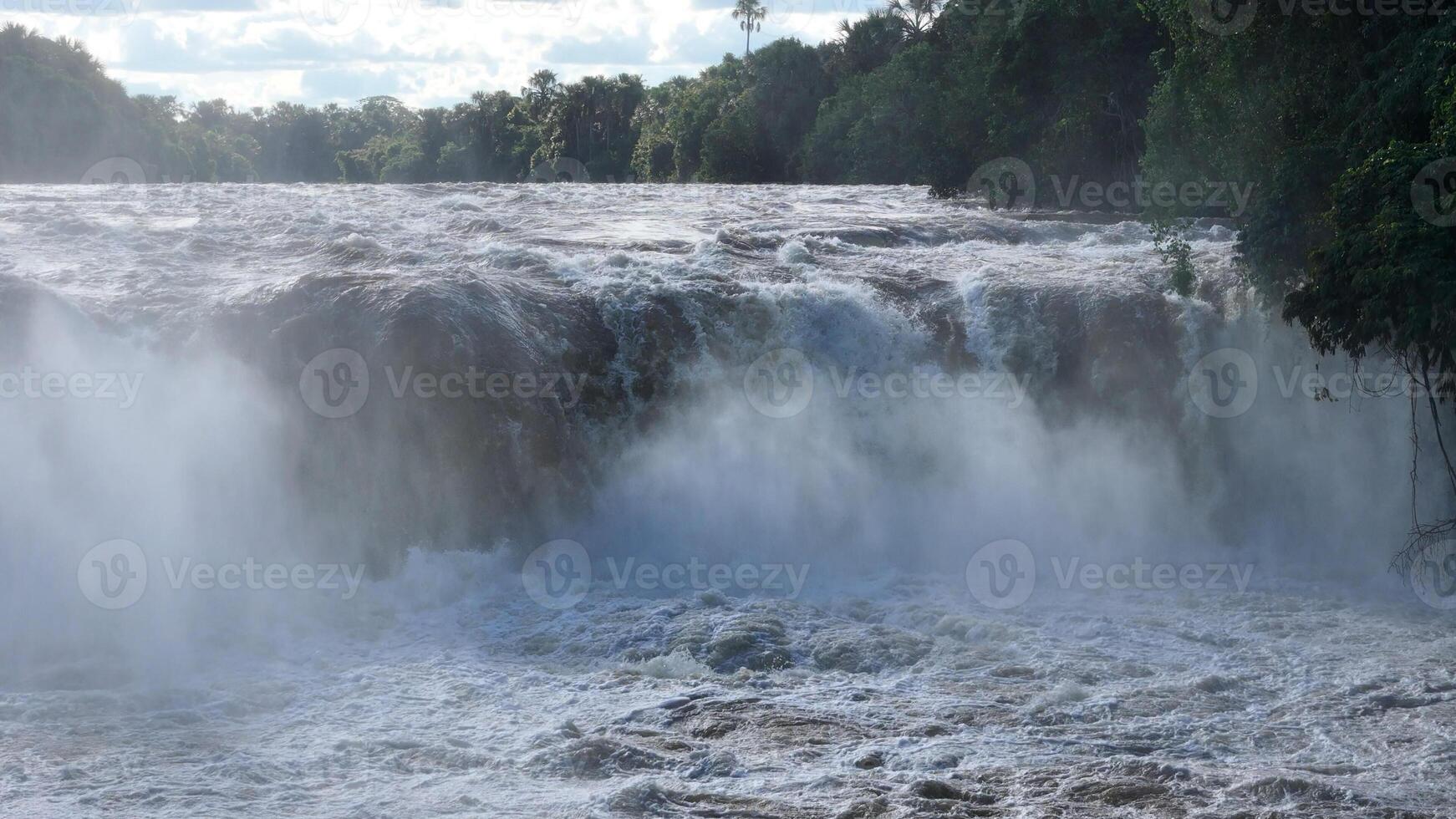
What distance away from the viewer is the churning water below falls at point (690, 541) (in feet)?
28.7

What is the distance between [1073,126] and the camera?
84.0 ft

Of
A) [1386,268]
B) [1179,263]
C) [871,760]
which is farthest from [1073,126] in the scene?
[871,760]

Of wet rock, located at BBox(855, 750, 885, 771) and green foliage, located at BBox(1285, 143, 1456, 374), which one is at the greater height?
green foliage, located at BBox(1285, 143, 1456, 374)

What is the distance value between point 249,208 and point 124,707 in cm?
1366

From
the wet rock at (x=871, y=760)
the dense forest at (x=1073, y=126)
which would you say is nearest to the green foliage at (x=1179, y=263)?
the dense forest at (x=1073, y=126)

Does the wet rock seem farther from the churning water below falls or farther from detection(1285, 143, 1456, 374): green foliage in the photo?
detection(1285, 143, 1456, 374): green foliage

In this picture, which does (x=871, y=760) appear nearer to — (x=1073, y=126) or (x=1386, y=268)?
(x=1386, y=268)

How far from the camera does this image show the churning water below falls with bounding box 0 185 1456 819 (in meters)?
8.75

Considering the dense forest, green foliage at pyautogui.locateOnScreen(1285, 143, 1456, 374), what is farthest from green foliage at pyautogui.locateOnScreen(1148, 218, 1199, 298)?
green foliage at pyautogui.locateOnScreen(1285, 143, 1456, 374)

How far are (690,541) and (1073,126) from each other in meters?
15.7

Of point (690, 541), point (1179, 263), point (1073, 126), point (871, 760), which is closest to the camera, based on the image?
point (871, 760)

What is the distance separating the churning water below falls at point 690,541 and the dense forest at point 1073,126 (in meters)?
1.77

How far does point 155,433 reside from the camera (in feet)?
41.7

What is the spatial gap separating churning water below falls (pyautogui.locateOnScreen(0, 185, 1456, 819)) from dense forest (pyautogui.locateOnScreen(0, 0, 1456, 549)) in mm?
1768
